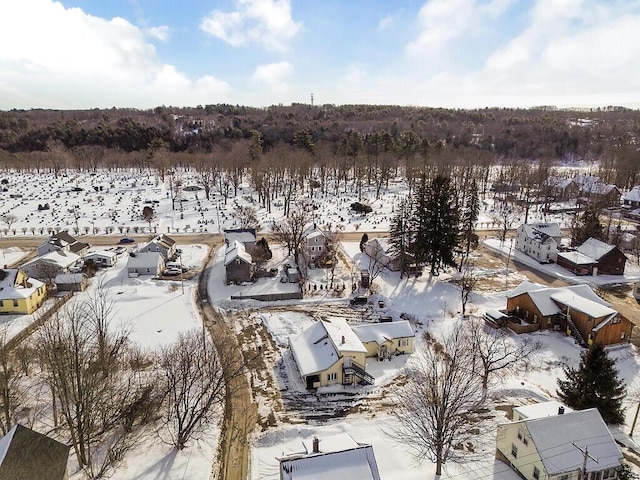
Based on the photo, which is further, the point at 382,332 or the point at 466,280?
the point at 466,280

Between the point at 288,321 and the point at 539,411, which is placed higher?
the point at 539,411

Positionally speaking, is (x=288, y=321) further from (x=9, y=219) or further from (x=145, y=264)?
(x=9, y=219)

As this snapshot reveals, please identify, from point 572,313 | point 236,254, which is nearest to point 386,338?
point 572,313

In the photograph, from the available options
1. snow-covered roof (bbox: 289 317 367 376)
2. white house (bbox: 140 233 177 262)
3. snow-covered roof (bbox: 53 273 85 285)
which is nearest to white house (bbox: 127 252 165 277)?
white house (bbox: 140 233 177 262)

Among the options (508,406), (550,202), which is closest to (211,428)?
(508,406)

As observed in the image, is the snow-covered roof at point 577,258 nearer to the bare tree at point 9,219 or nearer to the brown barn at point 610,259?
the brown barn at point 610,259

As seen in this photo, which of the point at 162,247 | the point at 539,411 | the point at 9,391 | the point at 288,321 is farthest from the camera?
the point at 162,247

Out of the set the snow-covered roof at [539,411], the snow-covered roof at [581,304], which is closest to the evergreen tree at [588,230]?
the snow-covered roof at [581,304]
